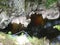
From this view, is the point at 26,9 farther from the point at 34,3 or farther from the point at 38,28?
the point at 38,28

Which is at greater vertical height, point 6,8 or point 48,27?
point 6,8

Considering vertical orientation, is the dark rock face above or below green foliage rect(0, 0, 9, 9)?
below

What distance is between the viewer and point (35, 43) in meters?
3.04

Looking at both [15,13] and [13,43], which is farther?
[15,13]

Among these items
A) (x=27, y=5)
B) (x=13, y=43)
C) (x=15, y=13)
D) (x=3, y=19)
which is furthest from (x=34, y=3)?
(x=13, y=43)

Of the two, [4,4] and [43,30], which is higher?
[4,4]

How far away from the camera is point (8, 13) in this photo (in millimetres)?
3242

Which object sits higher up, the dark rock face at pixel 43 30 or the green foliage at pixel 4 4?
the green foliage at pixel 4 4

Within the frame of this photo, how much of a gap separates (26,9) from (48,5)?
389 mm

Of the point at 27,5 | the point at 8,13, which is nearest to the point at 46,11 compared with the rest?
the point at 27,5

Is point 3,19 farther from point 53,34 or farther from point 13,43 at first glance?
point 53,34

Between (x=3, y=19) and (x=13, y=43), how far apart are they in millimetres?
430

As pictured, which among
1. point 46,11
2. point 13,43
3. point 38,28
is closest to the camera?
point 13,43

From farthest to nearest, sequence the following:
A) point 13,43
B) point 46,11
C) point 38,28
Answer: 1. point 46,11
2. point 38,28
3. point 13,43
